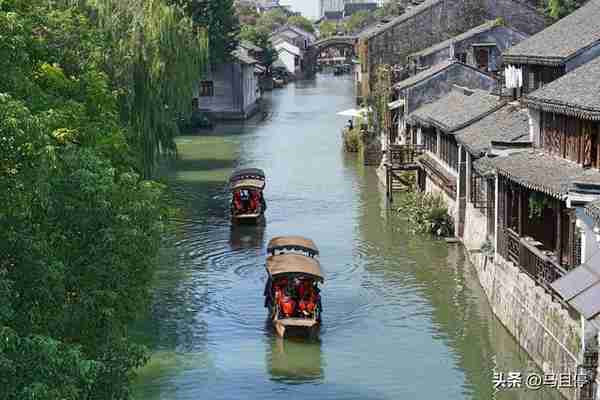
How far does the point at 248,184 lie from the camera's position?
46.9 m

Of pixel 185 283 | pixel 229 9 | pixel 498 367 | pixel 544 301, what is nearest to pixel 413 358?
pixel 498 367

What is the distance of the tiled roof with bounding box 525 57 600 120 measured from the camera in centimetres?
2573

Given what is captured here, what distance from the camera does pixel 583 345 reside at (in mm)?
22016

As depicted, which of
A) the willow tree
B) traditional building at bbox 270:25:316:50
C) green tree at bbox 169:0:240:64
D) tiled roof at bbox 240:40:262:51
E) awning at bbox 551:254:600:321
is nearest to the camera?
awning at bbox 551:254:600:321

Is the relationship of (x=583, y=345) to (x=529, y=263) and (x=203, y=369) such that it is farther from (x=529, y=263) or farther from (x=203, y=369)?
(x=203, y=369)

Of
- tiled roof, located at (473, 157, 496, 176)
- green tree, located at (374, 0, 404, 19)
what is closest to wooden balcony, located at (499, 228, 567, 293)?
tiled roof, located at (473, 157, 496, 176)

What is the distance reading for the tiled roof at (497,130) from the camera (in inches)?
1348

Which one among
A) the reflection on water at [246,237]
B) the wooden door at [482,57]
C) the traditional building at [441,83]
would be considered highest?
the wooden door at [482,57]

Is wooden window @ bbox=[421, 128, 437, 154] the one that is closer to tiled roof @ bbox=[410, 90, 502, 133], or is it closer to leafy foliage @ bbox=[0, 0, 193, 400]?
tiled roof @ bbox=[410, 90, 502, 133]

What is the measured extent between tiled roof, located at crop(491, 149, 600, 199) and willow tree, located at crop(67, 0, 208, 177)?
13.9m

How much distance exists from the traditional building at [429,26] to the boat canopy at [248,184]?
79.7ft

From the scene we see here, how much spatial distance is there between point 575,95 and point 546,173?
197cm

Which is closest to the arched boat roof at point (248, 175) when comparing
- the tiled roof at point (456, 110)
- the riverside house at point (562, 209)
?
the tiled roof at point (456, 110)

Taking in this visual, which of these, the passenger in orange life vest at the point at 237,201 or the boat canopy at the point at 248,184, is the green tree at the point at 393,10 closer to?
the boat canopy at the point at 248,184
